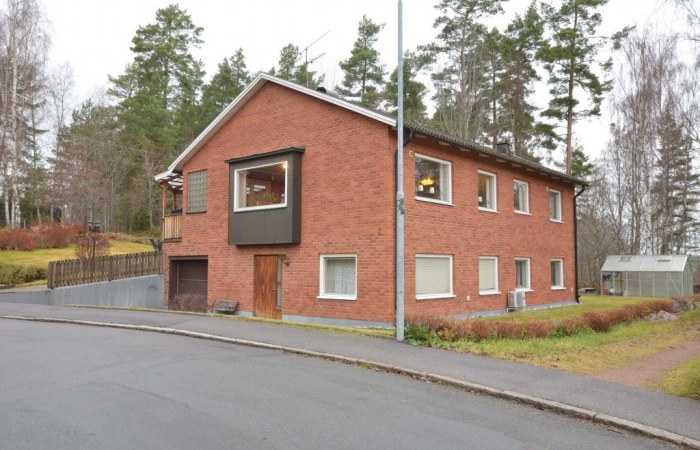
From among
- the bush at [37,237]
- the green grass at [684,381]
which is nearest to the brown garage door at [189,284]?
the bush at [37,237]

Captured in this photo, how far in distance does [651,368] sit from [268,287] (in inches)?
429

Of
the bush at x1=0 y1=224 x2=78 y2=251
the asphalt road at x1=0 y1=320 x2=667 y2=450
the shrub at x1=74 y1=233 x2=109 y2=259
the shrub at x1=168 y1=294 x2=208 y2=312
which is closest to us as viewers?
the asphalt road at x1=0 y1=320 x2=667 y2=450

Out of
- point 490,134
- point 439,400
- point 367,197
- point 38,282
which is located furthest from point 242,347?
point 490,134

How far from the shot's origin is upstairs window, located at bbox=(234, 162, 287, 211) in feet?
53.8

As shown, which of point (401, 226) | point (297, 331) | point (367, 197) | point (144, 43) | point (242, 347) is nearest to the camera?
point (242, 347)

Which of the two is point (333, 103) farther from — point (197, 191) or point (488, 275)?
point (488, 275)

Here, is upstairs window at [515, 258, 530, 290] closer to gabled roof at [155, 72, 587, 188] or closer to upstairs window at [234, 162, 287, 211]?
gabled roof at [155, 72, 587, 188]

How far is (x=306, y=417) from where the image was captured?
Result: 5.55 m

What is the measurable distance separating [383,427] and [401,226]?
6078mm

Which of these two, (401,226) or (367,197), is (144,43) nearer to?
(367,197)

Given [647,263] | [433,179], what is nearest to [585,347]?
[433,179]

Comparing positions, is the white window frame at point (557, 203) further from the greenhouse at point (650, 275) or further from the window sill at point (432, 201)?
the greenhouse at point (650, 275)

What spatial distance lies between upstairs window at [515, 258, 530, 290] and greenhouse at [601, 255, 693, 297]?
17364mm

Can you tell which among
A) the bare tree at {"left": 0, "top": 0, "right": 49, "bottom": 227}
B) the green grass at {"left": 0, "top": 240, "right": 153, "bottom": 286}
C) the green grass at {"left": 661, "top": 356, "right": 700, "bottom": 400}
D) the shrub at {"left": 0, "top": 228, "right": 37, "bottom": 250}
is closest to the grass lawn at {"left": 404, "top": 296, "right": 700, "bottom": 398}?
the green grass at {"left": 661, "top": 356, "right": 700, "bottom": 400}
